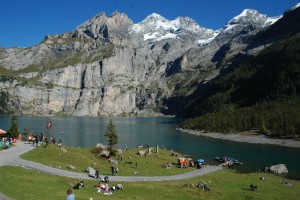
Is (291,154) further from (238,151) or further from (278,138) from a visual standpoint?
(278,138)

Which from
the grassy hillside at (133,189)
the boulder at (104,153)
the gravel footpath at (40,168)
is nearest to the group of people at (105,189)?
the grassy hillside at (133,189)

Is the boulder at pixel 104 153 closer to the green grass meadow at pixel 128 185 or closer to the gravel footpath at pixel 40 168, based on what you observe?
the green grass meadow at pixel 128 185

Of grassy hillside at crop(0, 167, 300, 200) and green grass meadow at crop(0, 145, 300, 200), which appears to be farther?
green grass meadow at crop(0, 145, 300, 200)

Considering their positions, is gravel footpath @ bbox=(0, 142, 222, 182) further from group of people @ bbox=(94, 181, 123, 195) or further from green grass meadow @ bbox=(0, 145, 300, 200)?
group of people @ bbox=(94, 181, 123, 195)

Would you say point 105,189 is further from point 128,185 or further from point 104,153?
point 104,153

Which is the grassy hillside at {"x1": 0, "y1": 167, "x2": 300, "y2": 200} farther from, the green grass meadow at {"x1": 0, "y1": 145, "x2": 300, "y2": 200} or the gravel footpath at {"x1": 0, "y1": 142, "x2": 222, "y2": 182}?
the gravel footpath at {"x1": 0, "y1": 142, "x2": 222, "y2": 182}

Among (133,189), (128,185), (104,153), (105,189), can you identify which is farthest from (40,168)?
(104,153)

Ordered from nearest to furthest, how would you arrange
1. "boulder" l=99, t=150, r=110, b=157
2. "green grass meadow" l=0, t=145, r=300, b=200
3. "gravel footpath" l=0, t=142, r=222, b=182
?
"green grass meadow" l=0, t=145, r=300, b=200 < "gravel footpath" l=0, t=142, r=222, b=182 < "boulder" l=99, t=150, r=110, b=157

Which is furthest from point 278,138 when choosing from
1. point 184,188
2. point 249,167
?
point 184,188

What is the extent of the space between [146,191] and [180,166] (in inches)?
1459

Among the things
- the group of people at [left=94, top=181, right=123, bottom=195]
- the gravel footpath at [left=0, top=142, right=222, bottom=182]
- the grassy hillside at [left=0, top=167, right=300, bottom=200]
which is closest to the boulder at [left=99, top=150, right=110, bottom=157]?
the gravel footpath at [left=0, top=142, right=222, bottom=182]

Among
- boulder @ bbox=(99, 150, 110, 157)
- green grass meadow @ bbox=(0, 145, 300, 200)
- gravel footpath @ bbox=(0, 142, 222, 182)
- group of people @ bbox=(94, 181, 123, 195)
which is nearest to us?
green grass meadow @ bbox=(0, 145, 300, 200)

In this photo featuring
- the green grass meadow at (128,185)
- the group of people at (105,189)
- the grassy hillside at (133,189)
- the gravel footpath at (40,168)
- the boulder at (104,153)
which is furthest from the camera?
the boulder at (104,153)

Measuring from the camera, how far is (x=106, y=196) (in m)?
44.1
